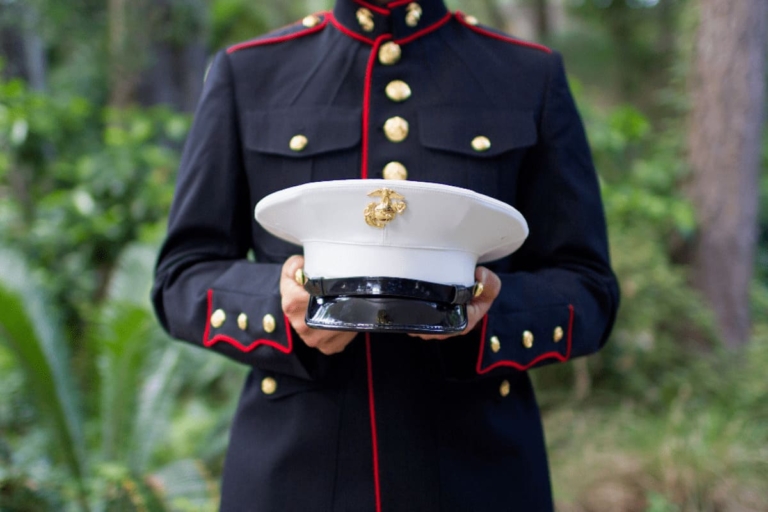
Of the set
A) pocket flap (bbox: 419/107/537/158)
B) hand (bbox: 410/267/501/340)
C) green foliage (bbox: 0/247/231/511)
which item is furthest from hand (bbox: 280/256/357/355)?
green foliage (bbox: 0/247/231/511)

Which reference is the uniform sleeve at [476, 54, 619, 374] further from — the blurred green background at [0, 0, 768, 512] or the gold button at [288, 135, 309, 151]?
the blurred green background at [0, 0, 768, 512]

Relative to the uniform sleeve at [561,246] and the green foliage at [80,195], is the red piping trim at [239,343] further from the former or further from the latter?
the green foliage at [80,195]

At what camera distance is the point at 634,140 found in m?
3.67

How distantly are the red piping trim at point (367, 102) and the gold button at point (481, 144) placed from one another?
0.56 ft

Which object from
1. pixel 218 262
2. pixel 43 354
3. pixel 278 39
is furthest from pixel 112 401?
pixel 278 39

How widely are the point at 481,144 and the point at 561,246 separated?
22 centimetres

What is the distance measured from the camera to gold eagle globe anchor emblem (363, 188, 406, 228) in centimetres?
79

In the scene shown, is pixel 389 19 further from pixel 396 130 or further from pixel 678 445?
pixel 678 445

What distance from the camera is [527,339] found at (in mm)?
1055

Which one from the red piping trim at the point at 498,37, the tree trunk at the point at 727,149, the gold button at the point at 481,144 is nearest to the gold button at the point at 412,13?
the red piping trim at the point at 498,37

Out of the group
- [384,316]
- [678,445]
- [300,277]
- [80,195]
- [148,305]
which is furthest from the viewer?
[80,195]

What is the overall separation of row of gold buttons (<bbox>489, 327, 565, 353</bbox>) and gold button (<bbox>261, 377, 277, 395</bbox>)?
1.17 feet

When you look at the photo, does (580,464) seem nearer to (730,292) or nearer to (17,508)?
(730,292)

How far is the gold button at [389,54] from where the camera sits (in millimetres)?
1158
